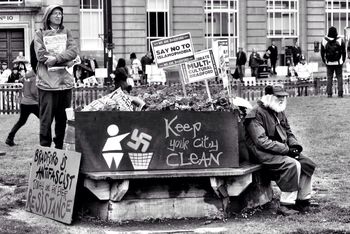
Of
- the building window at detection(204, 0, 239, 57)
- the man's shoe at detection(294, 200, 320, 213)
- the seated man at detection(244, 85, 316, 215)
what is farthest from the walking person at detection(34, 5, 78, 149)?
the building window at detection(204, 0, 239, 57)

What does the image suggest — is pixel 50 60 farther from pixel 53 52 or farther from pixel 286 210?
pixel 286 210

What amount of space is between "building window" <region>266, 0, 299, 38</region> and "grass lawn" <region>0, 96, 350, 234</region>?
20585 millimetres

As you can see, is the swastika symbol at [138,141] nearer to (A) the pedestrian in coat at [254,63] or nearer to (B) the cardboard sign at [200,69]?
(B) the cardboard sign at [200,69]

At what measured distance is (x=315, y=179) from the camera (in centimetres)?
1139

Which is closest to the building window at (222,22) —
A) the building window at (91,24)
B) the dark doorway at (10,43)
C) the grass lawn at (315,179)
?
the building window at (91,24)

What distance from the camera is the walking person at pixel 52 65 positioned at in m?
10.4

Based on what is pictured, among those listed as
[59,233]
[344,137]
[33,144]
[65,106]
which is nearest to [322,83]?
[344,137]

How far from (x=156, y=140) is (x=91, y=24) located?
29.5m

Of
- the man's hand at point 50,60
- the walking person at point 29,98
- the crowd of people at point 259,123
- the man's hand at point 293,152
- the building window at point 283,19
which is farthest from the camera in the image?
the building window at point 283,19

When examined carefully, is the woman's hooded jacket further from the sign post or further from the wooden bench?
the wooden bench

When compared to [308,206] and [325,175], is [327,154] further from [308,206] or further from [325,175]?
[308,206]

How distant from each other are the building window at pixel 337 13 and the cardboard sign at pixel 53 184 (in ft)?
110

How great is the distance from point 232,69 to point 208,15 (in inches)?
110

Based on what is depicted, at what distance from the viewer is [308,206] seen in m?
9.38
